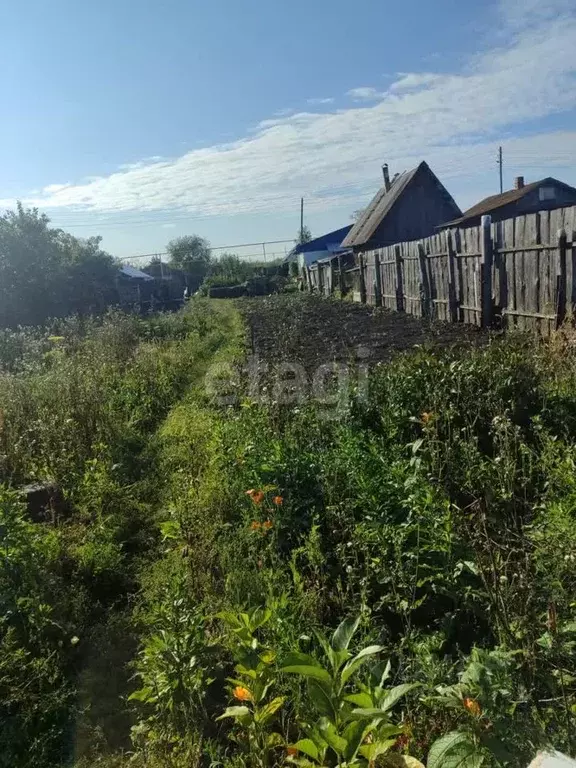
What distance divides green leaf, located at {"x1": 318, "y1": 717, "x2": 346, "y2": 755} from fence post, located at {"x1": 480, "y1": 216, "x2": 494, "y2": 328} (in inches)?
318

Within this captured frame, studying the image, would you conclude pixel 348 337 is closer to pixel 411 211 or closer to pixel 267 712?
pixel 267 712

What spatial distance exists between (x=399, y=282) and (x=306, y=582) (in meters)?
12.3

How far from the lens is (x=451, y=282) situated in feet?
33.4

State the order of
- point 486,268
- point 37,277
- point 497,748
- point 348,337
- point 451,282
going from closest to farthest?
point 497,748, point 486,268, point 348,337, point 451,282, point 37,277

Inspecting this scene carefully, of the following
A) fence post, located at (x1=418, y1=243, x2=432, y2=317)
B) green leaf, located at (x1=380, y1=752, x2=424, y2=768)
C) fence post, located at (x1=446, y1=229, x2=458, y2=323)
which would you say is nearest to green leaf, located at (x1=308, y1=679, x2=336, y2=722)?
green leaf, located at (x1=380, y1=752, x2=424, y2=768)

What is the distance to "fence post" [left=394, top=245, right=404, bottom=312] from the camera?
1409 cm

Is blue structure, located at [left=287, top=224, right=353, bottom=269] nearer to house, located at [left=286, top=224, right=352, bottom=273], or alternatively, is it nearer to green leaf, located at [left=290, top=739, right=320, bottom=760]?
house, located at [left=286, top=224, right=352, bottom=273]

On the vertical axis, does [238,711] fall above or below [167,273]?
below

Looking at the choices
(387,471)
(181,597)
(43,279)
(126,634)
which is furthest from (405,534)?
(43,279)

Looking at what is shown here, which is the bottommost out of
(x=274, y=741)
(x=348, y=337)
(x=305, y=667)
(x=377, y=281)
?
(x=274, y=741)

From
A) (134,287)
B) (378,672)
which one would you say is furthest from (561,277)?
(134,287)

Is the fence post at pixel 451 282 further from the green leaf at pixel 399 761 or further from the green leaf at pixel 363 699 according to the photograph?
the green leaf at pixel 363 699

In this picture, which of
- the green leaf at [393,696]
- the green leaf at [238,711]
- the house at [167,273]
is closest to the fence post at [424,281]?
the green leaf at [238,711]

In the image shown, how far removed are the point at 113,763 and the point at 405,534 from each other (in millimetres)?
1308
